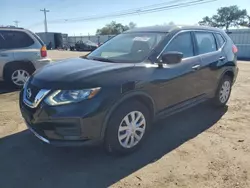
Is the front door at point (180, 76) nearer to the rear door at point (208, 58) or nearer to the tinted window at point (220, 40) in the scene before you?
the rear door at point (208, 58)

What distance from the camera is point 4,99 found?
6.36 meters

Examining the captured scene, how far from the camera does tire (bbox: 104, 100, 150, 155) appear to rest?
10.6ft

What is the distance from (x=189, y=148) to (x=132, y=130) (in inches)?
35.5

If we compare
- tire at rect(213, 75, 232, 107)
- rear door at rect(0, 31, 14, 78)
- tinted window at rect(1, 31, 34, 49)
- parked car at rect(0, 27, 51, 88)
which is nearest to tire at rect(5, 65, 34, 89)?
parked car at rect(0, 27, 51, 88)

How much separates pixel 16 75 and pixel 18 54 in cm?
59

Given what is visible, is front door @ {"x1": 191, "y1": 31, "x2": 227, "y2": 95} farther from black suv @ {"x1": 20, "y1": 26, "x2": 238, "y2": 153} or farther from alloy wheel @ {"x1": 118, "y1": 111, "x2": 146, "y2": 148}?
alloy wheel @ {"x1": 118, "y1": 111, "x2": 146, "y2": 148}

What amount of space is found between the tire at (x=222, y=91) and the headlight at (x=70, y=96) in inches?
121

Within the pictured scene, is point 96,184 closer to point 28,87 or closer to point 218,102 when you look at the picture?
point 28,87

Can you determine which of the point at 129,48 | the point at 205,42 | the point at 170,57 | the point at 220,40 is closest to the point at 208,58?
the point at 205,42

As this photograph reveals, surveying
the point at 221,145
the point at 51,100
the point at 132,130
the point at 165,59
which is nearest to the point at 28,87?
the point at 51,100

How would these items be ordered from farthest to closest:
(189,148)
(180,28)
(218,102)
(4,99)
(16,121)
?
(4,99) < (218,102) < (16,121) < (180,28) < (189,148)

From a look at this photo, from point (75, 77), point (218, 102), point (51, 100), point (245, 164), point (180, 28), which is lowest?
point (245, 164)

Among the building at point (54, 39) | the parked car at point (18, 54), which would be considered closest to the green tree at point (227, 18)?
the building at point (54, 39)

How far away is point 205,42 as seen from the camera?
4.91 meters
